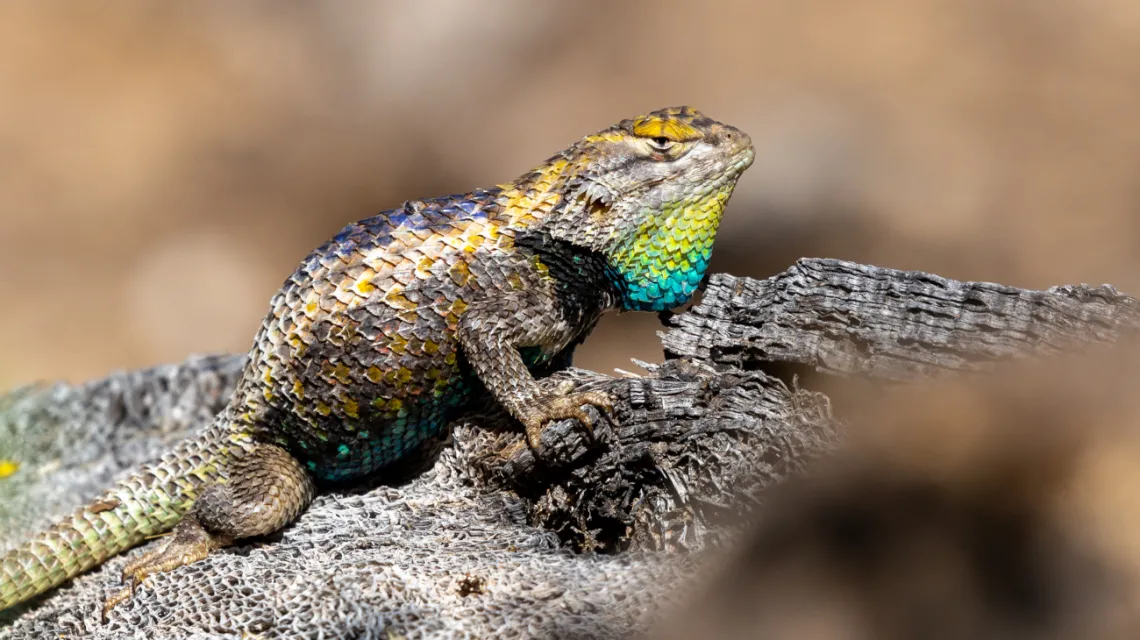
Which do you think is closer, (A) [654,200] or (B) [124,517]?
(A) [654,200]

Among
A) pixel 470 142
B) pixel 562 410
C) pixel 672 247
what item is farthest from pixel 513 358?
pixel 470 142

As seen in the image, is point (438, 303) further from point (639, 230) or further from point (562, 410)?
point (639, 230)

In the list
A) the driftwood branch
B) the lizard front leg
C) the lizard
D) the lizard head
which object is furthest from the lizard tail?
the lizard head

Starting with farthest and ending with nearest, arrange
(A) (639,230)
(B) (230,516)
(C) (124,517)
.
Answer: (C) (124,517) < (A) (639,230) < (B) (230,516)

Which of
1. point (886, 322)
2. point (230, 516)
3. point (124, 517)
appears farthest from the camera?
point (124, 517)

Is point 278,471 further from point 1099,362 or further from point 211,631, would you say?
point 1099,362

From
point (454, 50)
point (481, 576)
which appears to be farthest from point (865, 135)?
point (481, 576)

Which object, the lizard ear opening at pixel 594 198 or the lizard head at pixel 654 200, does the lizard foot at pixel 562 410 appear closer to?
the lizard head at pixel 654 200
